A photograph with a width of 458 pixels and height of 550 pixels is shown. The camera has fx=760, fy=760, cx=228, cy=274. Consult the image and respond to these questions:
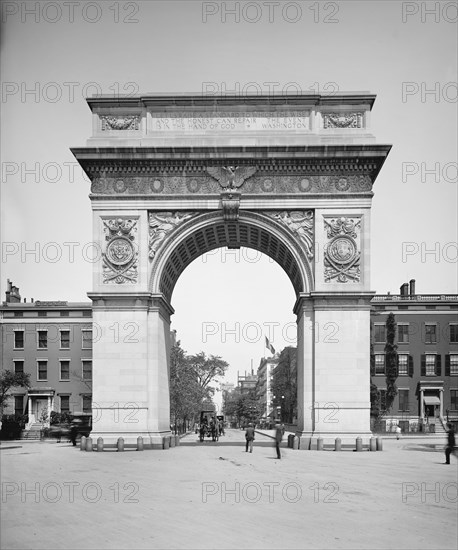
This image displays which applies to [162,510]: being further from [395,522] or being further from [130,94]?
[130,94]

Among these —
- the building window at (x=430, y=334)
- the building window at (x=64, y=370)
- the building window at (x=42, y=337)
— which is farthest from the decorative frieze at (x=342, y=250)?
the building window at (x=430, y=334)

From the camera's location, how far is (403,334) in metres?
77.8

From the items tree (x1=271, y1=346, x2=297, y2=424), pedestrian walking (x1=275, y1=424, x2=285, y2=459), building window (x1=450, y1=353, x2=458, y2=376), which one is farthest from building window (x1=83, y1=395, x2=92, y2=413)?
pedestrian walking (x1=275, y1=424, x2=285, y2=459)

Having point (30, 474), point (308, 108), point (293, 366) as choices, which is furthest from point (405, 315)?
point (30, 474)

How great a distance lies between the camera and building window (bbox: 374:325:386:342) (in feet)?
255

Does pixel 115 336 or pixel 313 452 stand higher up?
pixel 115 336

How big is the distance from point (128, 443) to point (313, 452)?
845cm

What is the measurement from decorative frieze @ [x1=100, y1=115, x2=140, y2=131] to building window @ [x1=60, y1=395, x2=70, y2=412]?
38.5 m

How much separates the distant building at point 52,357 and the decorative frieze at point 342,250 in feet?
91.4

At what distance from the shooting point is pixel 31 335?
199ft

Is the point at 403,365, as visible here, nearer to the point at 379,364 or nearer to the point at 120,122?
the point at 379,364

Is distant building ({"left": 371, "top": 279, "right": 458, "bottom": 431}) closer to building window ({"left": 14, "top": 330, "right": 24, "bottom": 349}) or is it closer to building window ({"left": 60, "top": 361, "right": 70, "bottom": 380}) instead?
building window ({"left": 60, "top": 361, "right": 70, "bottom": 380})

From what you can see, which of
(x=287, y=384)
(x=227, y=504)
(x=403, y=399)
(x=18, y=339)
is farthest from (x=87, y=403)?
(x=227, y=504)

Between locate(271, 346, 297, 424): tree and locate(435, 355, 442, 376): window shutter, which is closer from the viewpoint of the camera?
locate(435, 355, 442, 376): window shutter
